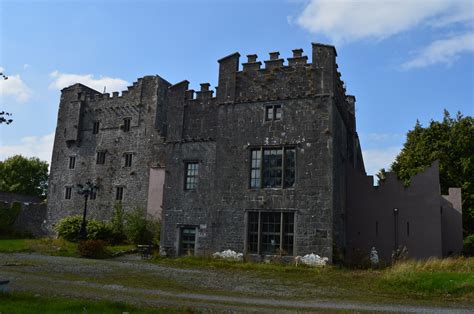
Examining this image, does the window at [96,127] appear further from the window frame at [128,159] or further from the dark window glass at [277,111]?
the dark window glass at [277,111]

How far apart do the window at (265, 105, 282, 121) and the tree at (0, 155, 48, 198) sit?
158ft

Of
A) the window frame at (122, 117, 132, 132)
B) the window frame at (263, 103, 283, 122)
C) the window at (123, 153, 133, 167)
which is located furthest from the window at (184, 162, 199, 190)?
the window frame at (122, 117, 132, 132)

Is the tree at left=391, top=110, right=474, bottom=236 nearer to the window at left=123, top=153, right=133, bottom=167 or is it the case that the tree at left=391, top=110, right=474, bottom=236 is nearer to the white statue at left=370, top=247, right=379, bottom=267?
the white statue at left=370, top=247, right=379, bottom=267

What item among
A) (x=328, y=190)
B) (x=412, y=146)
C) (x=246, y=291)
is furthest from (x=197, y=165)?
(x=412, y=146)

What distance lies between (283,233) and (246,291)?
863 centimetres

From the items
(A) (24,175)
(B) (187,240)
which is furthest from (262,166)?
(A) (24,175)

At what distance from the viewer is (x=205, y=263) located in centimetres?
2097

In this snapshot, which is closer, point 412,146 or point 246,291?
point 246,291

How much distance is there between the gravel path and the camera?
33.7 feet

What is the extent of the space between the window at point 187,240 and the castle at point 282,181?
5 cm

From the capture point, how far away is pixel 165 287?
1323 cm

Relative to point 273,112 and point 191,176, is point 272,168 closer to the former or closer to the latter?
point 273,112

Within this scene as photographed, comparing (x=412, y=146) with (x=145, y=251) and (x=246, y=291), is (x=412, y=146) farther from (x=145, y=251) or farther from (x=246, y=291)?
(x=246, y=291)

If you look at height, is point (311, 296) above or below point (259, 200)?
below
